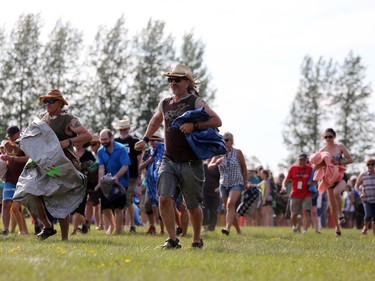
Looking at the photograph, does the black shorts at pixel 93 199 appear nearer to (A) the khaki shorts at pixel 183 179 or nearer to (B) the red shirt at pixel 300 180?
(B) the red shirt at pixel 300 180

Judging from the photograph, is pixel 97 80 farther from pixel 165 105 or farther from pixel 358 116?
pixel 165 105

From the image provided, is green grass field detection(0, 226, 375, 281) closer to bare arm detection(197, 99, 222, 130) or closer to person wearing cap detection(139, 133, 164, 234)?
bare arm detection(197, 99, 222, 130)

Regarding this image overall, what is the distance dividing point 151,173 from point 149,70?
35867 millimetres

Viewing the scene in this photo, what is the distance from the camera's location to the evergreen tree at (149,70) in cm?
5312

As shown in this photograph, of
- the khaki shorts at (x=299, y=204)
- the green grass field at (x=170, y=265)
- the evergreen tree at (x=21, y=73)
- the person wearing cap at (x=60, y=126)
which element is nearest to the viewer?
the green grass field at (x=170, y=265)

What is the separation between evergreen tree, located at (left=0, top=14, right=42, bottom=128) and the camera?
49.1 metres

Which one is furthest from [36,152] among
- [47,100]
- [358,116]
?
[358,116]

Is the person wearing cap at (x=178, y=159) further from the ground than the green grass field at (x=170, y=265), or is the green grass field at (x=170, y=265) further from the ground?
the person wearing cap at (x=178, y=159)

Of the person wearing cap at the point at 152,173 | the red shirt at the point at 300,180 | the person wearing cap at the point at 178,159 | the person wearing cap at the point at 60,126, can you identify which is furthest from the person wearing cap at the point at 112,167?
the person wearing cap at the point at 178,159

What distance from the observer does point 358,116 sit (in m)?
56.3

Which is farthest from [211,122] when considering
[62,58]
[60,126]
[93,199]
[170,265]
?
[62,58]

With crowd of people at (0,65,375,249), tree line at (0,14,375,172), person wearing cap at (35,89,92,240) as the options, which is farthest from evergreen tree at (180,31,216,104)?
person wearing cap at (35,89,92,240)

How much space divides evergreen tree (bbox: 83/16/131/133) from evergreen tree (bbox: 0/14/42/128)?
2907 mm

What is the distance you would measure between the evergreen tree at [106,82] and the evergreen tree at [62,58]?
0.90m
